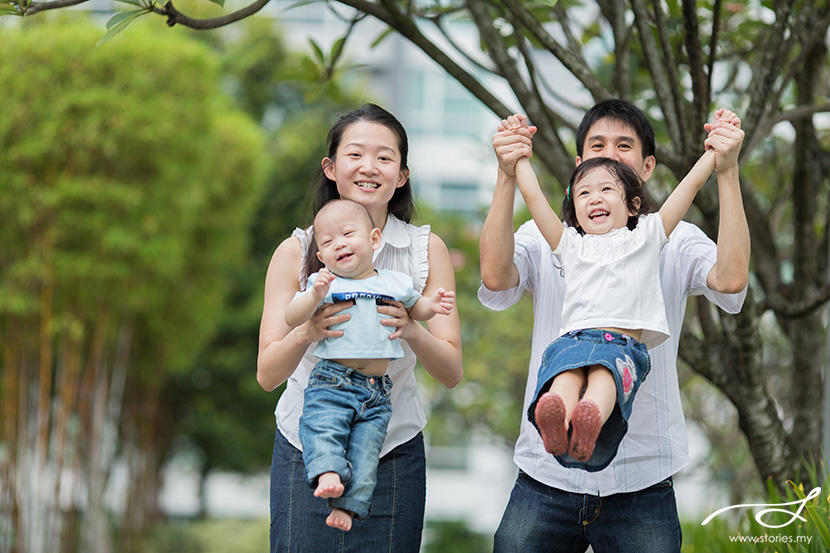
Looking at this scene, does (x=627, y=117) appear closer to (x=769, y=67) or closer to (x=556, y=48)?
(x=556, y=48)

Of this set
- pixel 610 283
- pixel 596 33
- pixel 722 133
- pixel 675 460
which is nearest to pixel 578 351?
pixel 610 283

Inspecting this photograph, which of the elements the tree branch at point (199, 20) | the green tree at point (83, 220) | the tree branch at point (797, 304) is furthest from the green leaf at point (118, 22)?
the green tree at point (83, 220)

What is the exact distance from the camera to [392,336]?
5.08 ft

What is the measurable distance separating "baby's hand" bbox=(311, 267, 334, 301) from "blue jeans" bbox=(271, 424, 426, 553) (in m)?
0.35

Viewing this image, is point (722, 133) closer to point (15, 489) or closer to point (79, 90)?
point (79, 90)

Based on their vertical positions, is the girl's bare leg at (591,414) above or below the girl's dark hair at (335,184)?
below

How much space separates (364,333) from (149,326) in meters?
6.52

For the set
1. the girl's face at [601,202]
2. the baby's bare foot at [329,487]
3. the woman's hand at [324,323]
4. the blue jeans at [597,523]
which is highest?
the girl's face at [601,202]

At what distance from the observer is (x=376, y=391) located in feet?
5.21

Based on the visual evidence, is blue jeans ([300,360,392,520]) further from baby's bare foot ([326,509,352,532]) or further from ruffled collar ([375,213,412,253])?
ruffled collar ([375,213,412,253])

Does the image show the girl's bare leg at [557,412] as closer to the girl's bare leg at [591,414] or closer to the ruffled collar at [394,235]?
the girl's bare leg at [591,414]

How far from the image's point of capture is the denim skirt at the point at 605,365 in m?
1.41

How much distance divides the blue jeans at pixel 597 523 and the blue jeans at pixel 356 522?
0.20 m

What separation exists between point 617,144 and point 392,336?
2.00 ft
